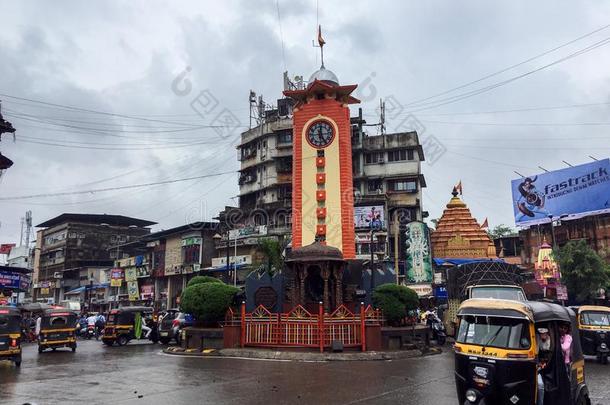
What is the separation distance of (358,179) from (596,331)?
38070 millimetres

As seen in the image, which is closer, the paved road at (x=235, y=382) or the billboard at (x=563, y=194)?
the paved road at (x=235, y=382)

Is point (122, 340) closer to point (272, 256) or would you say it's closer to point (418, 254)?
point (272, 256)

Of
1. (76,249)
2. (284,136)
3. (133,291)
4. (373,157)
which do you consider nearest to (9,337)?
(373,157)

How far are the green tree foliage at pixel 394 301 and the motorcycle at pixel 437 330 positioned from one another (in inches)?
161

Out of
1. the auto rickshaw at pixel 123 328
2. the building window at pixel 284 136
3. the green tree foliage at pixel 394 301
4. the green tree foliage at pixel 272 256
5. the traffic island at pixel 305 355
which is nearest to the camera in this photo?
the traffic island at pixel 305 355

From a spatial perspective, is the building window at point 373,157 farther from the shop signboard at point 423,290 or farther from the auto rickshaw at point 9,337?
the auto rickshaw at point 9,337

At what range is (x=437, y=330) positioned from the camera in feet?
80.4

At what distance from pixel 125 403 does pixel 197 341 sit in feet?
35.5

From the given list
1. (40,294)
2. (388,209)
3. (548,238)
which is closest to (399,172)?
(388,209)

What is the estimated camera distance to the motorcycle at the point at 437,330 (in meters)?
24.3

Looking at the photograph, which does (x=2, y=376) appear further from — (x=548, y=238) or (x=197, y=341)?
(x=548, y=238)

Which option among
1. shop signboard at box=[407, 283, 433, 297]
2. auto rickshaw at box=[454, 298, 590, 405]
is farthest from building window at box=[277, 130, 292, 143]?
auto rickshaw at box=[454, 298, 590, 405]

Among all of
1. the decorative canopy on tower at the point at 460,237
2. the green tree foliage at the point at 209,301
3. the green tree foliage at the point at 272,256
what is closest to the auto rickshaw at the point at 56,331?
the green tree foliage at the point at 209,301

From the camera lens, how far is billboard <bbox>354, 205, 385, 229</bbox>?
153 feet
